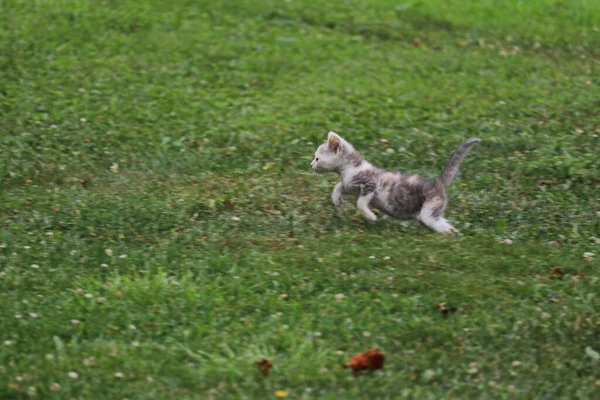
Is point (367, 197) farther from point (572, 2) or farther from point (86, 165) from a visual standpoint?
point (572, 2)

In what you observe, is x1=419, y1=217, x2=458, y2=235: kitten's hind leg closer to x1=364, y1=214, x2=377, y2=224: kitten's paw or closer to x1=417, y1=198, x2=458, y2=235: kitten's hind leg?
x1=417, y1=198, x2=458, y2=235: kitten's hind leg

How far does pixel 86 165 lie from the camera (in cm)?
1234

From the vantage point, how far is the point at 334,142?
975 centimetres

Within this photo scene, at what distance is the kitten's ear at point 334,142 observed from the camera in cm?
974

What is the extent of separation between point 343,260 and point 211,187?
3.11 m

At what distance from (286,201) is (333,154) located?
1141mm

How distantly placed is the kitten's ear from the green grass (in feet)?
2.75

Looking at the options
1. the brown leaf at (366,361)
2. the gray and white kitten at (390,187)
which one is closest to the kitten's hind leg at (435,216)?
the gray and white kitten at (390,187)

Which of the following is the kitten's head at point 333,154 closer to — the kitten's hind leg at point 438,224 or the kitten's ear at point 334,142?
the kitten's ear at point 334,142

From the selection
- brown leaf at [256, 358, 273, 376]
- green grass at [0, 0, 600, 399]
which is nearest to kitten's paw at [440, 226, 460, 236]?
green grass at [0, 0, 600, 399]

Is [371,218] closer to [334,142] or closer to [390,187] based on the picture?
[390,187]

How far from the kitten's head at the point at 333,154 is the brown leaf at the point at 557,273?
8.40 feet

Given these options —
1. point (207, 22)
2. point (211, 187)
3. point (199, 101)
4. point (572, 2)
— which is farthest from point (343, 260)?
point (572, 2)

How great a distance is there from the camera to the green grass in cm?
716
